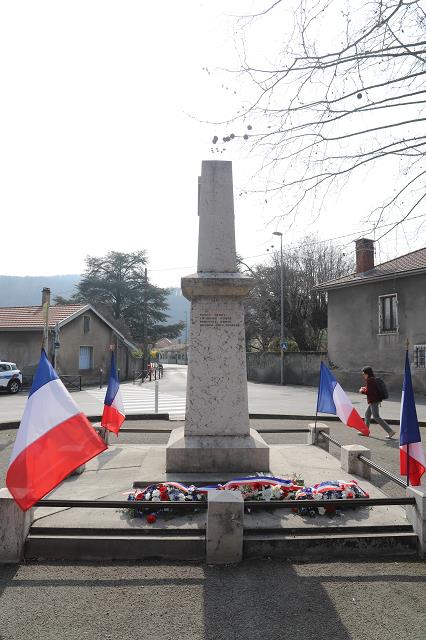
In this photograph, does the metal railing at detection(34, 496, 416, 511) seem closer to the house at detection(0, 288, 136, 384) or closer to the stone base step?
the stone base step

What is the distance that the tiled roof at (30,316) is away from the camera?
93.5 ft

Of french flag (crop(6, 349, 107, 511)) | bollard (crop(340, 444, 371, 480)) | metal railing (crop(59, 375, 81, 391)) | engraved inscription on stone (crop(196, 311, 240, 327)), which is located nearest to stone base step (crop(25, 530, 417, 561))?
french flag (crop(6, 349, 107, 511))

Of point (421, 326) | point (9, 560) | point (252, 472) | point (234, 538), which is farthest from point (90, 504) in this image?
point (421, 326)

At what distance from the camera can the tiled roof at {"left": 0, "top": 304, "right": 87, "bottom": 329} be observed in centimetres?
2848

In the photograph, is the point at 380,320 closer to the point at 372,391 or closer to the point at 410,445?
the point at 372,391

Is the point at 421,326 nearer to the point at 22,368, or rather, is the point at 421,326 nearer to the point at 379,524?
the point at 379,524

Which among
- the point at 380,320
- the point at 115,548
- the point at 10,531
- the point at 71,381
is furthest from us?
the point at 71,381

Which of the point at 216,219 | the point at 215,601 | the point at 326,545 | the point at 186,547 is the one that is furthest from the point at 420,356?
the point at 215,601

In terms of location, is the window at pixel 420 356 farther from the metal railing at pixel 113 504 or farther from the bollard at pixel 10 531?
the bollard at pixel 10 531

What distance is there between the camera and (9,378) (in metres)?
24.0

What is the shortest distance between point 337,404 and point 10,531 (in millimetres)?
4968

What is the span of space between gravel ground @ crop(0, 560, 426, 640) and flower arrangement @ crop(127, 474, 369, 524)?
78 centimetres

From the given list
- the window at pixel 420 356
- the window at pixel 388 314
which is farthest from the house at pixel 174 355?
the window at pixel 420 356

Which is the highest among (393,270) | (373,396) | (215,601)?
(393,270)
